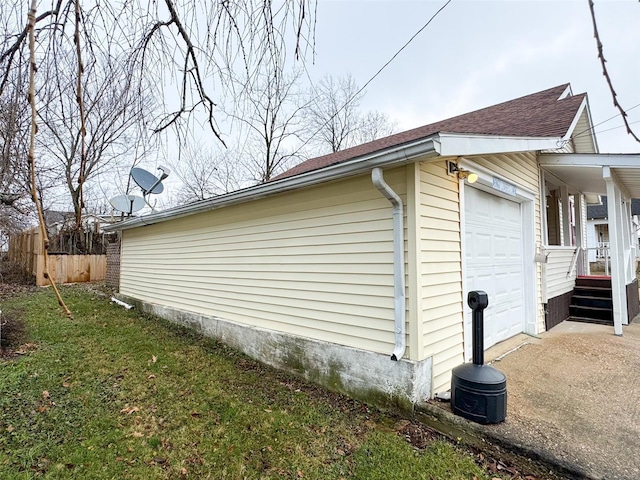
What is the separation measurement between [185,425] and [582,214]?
962 cm

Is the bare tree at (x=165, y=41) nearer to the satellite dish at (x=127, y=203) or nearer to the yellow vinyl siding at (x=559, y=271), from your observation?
the yellow vinyl siding at (x=559, y=271)

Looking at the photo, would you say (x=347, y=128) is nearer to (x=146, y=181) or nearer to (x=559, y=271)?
(x=146, y=181)

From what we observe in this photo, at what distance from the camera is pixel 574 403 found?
3186 millimetres

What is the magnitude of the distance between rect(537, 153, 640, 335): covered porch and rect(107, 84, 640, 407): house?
0.10ft

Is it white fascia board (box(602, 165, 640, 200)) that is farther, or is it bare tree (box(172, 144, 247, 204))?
bare tree (box(172, 144, 247, 204))

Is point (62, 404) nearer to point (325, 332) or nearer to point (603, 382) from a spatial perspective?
point (325, 332)

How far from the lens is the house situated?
Result: 3324 mm

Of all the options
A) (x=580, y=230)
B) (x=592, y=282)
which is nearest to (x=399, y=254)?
(x=592, y=282)

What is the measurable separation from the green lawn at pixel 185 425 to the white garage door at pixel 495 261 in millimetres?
1794

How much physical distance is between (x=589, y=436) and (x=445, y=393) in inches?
44.3

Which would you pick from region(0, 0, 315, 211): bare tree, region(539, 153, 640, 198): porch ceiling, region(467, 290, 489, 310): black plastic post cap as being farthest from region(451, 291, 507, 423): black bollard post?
region(539, 153, 640, 198): porch ceiling

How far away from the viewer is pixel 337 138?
814 inches

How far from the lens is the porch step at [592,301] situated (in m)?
6.43

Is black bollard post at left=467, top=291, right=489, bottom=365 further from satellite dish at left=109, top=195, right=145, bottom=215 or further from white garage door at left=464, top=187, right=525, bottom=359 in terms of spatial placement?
satellite dish at left=109, top=195, right=145, bottom=215
